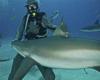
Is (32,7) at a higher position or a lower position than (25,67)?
higher

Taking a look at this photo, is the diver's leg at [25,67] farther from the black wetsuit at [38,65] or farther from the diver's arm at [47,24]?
the diver's arm at [47,24]

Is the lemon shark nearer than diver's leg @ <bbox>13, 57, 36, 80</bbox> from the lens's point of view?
Yes

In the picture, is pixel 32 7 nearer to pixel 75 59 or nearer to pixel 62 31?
pixel 62 31

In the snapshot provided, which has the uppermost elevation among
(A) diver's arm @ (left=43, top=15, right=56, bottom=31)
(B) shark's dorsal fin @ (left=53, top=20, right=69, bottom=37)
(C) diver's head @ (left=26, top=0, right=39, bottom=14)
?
(B) shark's dorsal fin @ (left=53, top=20, right=69, bottom=37)

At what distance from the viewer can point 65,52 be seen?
294 cm

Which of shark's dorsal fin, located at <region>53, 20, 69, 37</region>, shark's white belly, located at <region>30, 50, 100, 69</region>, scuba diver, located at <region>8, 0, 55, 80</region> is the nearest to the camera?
shark's white belly, located at <region>30, 50, 100, 69</region>

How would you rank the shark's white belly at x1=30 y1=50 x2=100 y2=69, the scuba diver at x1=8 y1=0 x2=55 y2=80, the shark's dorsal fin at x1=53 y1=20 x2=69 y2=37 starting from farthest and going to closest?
the scuba diver at x1=8 y1=0 x2=55 y2=80
the shark's dorsal fin at x1=53 y1=20 x2=69 y2=37
the shark's white belly at x1=30 y1=50 x2=100 y2=69

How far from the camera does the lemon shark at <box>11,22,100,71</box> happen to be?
111 inches

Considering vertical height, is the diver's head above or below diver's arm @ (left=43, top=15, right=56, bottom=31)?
above

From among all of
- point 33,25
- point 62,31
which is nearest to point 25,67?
point 62,31

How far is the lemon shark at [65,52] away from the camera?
2.83 meters

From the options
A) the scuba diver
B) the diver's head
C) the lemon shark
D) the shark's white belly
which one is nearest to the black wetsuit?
the scuba diver

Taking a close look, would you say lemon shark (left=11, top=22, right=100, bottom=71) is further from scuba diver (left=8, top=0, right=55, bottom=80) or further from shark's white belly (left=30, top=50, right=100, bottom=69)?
Answer: scuba diver (left=8, top=0, right=55, bottom=80)

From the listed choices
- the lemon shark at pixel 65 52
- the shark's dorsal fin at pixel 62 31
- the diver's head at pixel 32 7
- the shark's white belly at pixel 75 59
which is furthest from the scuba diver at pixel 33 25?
the shark's white belly at pixel 75 59
